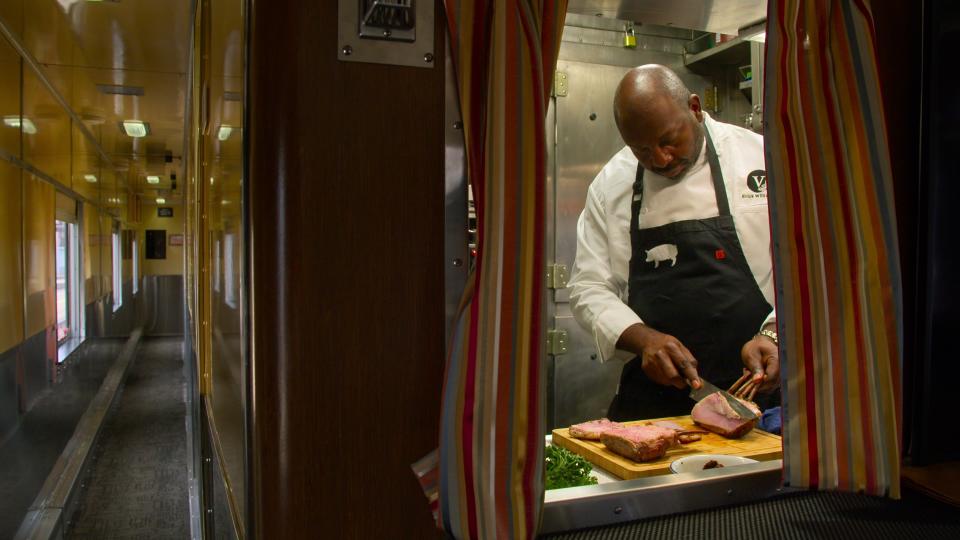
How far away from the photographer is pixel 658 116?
2.33m

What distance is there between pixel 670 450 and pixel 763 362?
543 mm

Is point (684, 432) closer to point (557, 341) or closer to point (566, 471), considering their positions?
point (566, 471)

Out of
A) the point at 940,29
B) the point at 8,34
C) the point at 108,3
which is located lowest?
the point at 940,29

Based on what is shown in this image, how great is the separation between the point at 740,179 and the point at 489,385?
6.05ft

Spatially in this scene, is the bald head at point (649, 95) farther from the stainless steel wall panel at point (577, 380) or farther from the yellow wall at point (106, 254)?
the yellow wall at point (106, 254)

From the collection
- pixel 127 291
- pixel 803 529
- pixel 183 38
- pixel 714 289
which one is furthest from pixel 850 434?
pixel 127 291

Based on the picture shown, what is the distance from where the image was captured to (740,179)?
8.17 ft

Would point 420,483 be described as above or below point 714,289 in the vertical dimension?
below

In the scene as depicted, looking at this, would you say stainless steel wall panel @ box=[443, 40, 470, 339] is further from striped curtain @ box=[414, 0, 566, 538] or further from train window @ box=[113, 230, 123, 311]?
train window @ box=[113, 230, 123, 311]

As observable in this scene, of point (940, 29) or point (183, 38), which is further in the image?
point (183, 38)

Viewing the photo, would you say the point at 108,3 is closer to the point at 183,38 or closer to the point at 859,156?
the point at 183,38

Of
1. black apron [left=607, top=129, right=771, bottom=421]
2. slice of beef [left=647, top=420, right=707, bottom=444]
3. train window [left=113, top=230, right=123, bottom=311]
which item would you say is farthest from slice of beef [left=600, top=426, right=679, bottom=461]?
train window [left=113, top=230, right=123, bottom=311]

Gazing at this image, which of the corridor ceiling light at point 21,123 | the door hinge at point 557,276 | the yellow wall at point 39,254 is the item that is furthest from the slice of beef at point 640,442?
the yellow wall at point 39,254

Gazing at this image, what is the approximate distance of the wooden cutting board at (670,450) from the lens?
4.79 feet
